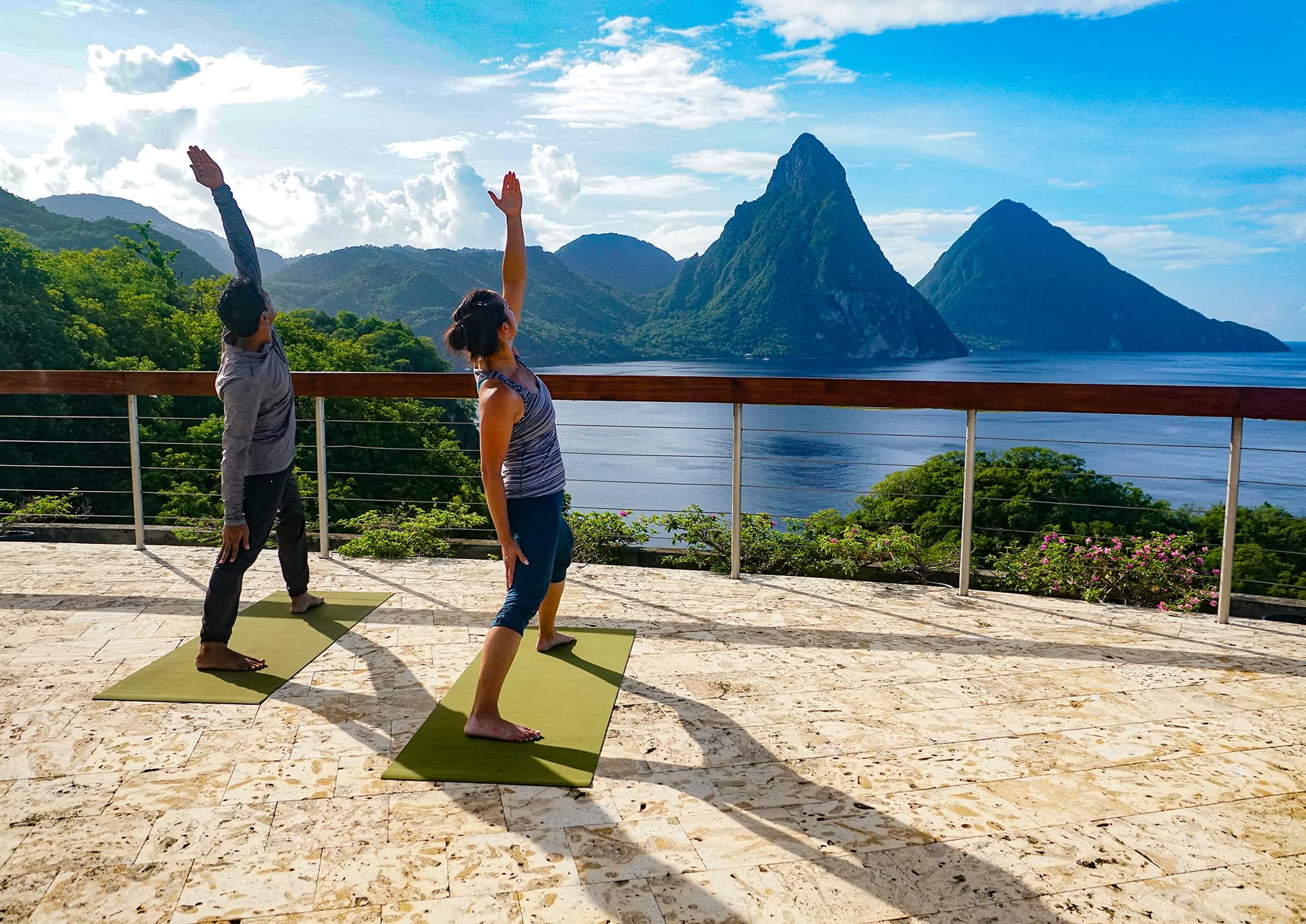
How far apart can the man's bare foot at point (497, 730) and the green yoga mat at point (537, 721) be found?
2cm

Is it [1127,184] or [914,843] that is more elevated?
[1127,184]

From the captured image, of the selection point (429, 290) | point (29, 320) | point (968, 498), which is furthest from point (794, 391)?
point (429, 290)

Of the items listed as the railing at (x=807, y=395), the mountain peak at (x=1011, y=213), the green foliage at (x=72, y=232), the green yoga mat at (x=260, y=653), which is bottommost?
the green yoga mat at (x=260, y=653)

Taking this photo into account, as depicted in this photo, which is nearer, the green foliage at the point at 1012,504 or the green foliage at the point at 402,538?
the green foliage at the point at 402,538

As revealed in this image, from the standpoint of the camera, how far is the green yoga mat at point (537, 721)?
2.22 meters

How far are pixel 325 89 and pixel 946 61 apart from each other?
1482 inches

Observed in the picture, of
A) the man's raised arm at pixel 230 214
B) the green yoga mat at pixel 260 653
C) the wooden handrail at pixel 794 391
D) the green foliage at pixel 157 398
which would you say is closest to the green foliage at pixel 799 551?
the wooden handrail at pixel 794 391

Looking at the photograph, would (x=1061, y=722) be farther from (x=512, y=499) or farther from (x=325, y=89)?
(x=325, y=89)

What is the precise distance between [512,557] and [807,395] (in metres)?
1.98

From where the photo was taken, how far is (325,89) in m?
11.2

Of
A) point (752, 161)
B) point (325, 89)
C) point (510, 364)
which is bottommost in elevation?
point (510, 364)

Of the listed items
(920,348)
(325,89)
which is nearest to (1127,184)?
(920,348)

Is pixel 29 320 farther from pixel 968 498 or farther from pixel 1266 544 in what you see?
pixel 1266 544

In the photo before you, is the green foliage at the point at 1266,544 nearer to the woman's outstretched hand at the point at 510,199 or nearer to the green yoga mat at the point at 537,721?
the green yoga mat at the point at 537,721
